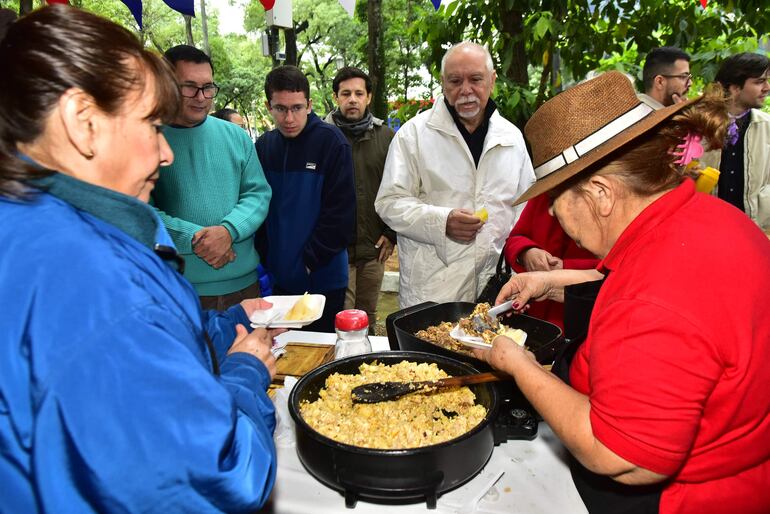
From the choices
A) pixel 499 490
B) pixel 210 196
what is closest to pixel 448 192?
pixel 210 196

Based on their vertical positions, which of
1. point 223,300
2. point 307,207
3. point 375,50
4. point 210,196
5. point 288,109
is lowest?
point 223,300

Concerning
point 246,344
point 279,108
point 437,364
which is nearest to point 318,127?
point 279,108

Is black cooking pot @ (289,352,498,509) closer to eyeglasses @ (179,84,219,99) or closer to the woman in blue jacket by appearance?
the woman in blue jacket

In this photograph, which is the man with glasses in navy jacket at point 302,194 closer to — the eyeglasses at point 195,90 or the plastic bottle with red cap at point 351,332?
the eyeglasses at point 195,90

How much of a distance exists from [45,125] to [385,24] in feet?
72.1

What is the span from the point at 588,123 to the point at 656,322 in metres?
0.55

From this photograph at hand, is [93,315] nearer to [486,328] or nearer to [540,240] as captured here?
[486,328]

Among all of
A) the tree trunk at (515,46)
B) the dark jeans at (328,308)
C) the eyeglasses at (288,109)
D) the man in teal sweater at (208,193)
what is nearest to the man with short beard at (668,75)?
the tree trunk at (515,46)

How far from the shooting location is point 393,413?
157cm

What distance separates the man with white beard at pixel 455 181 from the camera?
3014 millimetres

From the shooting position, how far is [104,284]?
29.3 inches

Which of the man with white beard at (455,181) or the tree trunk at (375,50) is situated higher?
the tree trunk at (375,50)

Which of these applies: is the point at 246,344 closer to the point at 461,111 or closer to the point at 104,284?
the point at 104,284

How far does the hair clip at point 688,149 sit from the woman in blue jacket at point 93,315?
1.16 m
